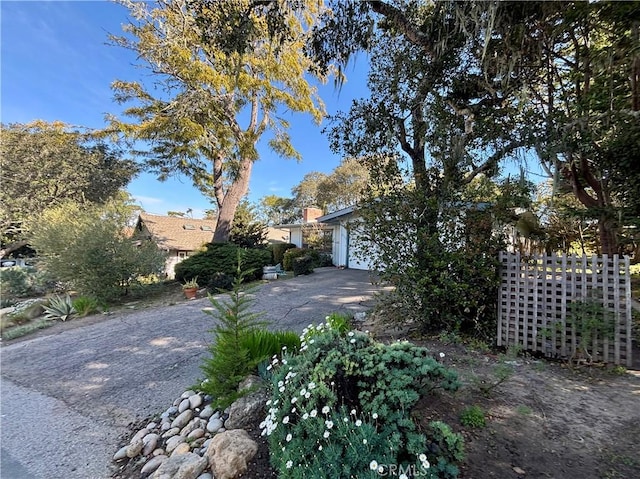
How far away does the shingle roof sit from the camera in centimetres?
1867

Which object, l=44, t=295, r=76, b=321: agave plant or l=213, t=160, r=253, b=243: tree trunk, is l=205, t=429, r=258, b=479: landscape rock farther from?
l=213, t=160, r=253, b=243: tree trunk

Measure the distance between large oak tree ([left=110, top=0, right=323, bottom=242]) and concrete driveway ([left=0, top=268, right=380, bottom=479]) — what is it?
656 centimetres

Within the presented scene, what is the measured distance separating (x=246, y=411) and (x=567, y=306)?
4.01m

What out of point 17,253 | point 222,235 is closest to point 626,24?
point 222,235

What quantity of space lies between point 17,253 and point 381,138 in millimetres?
26747

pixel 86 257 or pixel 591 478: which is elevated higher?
pixel 86 257

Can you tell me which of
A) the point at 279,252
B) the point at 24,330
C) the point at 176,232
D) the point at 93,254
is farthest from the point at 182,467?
the point at 176,232

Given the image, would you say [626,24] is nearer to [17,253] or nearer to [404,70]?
[404,70]

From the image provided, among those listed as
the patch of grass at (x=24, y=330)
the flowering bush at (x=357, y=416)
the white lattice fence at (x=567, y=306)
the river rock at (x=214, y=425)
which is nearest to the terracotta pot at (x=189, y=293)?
the patch of grass at (x=24, y=330)

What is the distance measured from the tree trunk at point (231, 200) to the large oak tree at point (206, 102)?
0.15 feet

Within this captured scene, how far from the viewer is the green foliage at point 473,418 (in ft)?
7.02

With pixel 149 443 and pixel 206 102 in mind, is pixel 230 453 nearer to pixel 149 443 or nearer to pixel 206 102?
pixel 149 443

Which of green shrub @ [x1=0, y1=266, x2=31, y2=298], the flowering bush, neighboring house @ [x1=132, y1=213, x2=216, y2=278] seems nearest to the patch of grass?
green shrub @ [x1=0, y1=266, x2=31, y2=298]

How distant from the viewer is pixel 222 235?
13.1 metres
